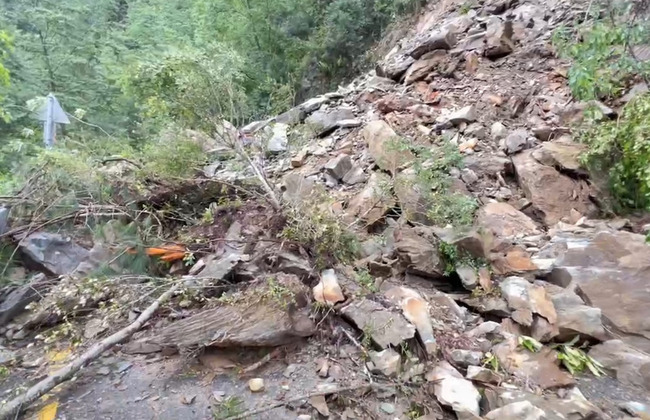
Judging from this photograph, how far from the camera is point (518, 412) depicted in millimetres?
Result: 2053

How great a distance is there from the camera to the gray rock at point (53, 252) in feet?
11.7

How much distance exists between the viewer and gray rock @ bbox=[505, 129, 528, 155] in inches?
193

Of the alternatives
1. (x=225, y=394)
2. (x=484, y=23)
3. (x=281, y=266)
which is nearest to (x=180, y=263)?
(x=281, y=266)

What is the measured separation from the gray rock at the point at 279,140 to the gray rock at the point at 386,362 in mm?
3684

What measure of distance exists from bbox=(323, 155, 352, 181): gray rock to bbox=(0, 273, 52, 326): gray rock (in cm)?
296

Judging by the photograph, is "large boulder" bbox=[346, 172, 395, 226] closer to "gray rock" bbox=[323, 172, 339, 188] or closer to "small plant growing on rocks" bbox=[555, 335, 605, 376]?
"gray rock" bbox=[323, 172, 339, 188]

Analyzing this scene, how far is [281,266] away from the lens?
3.06m

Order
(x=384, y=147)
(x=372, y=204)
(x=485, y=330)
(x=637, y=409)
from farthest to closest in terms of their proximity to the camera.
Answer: (x=384, y=147) < (x=372, y=204) < (x=485, y=330) < (x=637, y=409)

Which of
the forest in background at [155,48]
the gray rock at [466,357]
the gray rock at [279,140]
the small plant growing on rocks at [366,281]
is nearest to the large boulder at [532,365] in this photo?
the gray rock at [466,357]

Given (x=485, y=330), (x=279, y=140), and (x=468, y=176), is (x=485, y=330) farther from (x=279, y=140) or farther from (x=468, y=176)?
(x=279, y=140)

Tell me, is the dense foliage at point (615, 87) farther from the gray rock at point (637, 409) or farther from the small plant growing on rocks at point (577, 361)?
the gray rock at point (637, 409)

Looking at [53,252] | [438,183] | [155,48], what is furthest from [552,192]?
[155,48]

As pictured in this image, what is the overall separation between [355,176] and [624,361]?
312cm

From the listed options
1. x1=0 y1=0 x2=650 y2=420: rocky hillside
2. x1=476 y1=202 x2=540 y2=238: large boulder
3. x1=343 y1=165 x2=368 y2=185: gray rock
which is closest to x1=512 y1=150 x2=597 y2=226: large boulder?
x1=0 y1=0 x2=650 y2=420: rocky hillside
